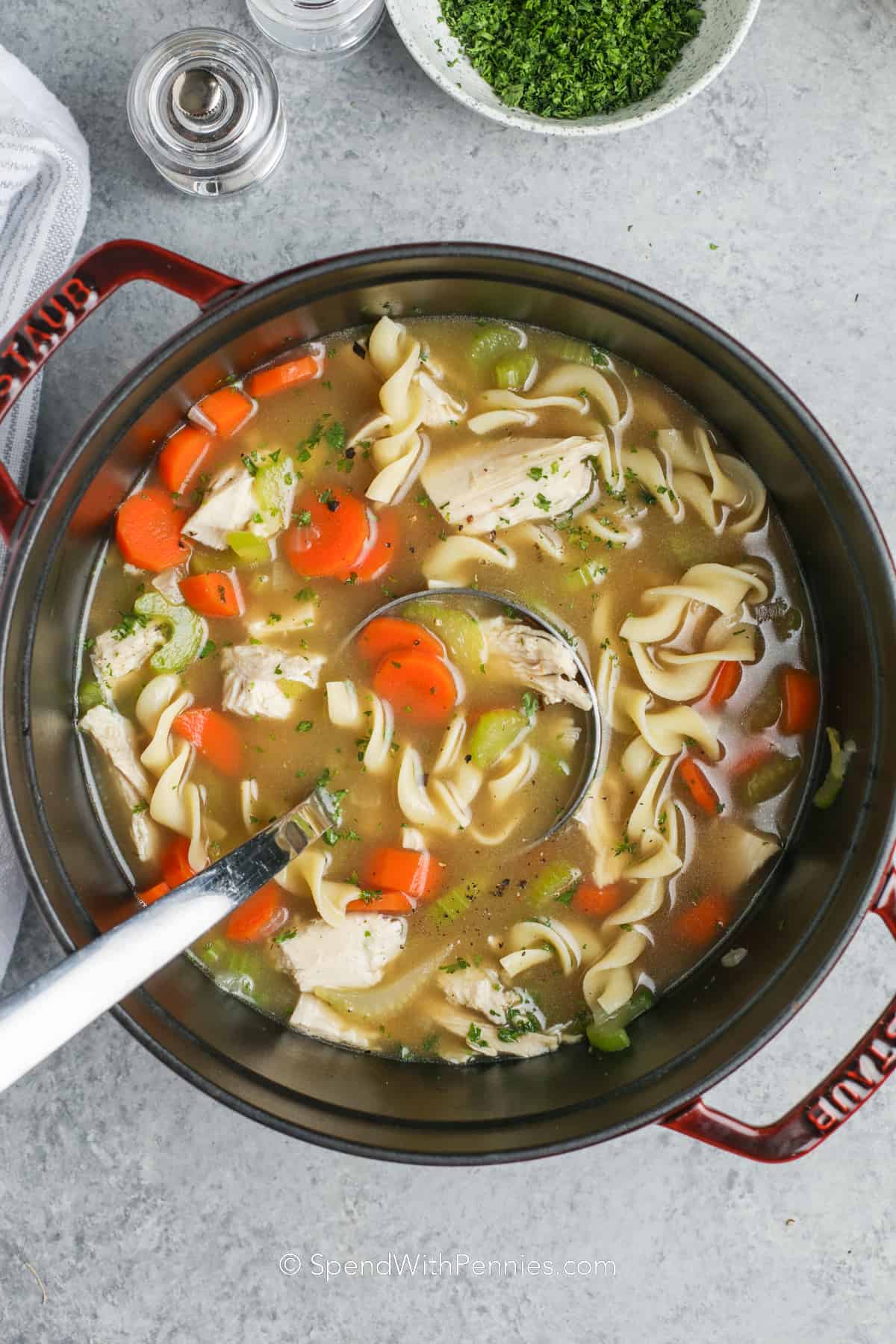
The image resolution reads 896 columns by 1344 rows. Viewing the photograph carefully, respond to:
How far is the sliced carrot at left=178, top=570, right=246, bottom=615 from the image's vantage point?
11.7 ft

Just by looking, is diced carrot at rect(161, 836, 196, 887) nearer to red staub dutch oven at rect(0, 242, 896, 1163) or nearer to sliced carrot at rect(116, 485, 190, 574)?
red staub dutch oven at rect(0, 242, 896, 1163)

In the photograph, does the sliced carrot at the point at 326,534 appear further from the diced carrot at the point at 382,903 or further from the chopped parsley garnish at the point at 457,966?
the chopped parsley garnish at the point at 457,966

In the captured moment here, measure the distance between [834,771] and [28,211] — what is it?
3.38 meters

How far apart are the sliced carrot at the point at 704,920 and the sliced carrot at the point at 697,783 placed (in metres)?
0.33

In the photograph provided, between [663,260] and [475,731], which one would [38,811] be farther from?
[663,260]

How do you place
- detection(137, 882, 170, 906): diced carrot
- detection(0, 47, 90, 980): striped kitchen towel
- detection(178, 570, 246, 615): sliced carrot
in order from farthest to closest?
detection(137, 882, 170, 906): diced carrot < detection(178, 570, 246, 615): sliced carrot < detection(0, 47, 90, 980): striped kitchen towel

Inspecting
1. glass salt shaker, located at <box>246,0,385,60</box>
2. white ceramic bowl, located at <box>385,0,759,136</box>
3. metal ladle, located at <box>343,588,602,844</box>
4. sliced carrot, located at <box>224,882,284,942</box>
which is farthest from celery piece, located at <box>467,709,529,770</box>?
glass salt shaker, located at <box>246,0,385,60</box>

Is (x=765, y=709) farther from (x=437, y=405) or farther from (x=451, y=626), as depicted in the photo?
(x=437, y=405)

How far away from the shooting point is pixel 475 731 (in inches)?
142

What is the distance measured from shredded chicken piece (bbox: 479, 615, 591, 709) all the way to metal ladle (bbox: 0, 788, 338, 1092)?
93 centimetres

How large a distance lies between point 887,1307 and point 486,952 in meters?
2.05

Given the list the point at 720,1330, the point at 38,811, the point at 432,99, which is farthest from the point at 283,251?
the point at 720,1330

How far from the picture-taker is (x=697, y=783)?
3.64 m

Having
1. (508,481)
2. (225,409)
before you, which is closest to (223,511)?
(225,409)
